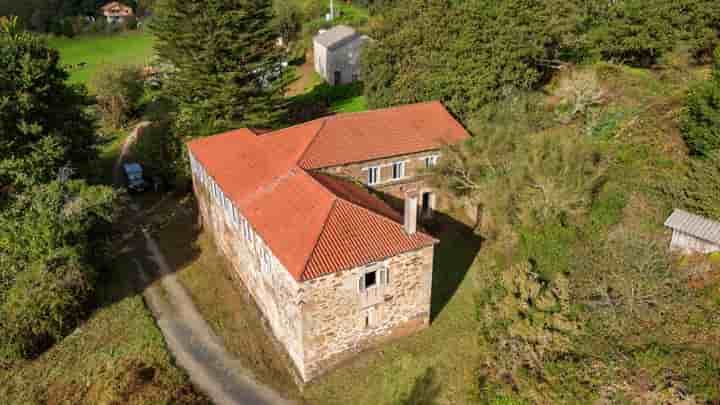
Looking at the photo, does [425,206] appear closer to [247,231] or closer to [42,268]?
[247,231]

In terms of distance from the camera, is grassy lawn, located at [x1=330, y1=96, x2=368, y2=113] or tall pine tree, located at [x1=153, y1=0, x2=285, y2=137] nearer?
tall pine tree, located at [x1=153, y1=0, x2=285, y2=137]

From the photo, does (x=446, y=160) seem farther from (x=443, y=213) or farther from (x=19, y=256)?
(x=19, y=256)

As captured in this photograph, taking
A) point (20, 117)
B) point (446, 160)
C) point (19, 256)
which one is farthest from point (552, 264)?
point (20, 117)

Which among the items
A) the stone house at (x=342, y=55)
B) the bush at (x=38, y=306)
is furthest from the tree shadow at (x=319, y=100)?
the bush at (x=38, y=306)

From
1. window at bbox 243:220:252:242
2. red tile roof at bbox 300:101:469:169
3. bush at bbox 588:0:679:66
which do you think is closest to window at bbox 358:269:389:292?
window at bbox 243:220:252:242

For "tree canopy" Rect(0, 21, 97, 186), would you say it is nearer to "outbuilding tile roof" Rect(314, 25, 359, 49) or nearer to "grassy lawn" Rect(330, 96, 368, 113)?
"grassy lawn" Rect(330, 96, 368, 113)

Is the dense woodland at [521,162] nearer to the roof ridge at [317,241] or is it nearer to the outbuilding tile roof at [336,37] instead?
the roof ridge at [317,241]
